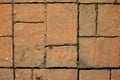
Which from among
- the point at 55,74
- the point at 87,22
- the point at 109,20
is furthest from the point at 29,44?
the point at 109,20

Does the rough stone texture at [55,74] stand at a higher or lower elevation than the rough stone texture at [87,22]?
lower

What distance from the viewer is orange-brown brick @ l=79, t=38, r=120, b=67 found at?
1.78 meters

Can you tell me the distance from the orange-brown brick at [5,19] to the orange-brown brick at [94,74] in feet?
1.88

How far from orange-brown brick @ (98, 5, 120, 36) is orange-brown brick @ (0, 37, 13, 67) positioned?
0.62 meters

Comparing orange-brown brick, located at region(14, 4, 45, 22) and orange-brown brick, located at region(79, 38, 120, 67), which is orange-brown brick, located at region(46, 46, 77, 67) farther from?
orange-brown brick, located at region(14, 4, 45, 22)

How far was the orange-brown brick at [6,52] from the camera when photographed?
1.77 metres

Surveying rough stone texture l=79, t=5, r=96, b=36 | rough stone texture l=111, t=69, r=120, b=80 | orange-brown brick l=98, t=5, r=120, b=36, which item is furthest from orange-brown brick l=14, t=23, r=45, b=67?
rough stone texture l=111, t=69, r=120, b=80

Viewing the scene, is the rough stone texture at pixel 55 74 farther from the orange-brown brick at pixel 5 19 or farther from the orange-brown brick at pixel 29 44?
the orange-brown brick at pixel 5 19

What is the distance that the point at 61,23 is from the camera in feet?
5.80

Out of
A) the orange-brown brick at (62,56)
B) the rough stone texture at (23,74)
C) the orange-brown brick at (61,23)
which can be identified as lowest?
the rough stone texture at (23,74)

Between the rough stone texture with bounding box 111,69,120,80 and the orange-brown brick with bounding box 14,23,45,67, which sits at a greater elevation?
the orange-brown brick with bounding box 14,23,45,67

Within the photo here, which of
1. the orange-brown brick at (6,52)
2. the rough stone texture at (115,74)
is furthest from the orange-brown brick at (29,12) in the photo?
the rough stone texture at (115,74)

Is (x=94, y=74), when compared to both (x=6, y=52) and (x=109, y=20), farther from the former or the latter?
(x=6, y=52)

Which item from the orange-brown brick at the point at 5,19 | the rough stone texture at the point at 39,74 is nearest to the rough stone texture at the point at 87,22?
the rough stone texture at the point at 39,74
